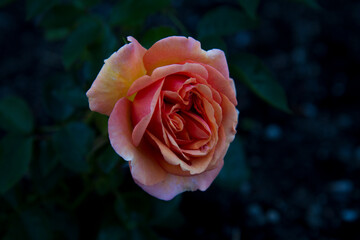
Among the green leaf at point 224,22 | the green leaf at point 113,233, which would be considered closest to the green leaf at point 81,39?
the green leaf at point 224,22

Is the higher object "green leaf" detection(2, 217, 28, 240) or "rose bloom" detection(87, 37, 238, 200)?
"rose bloom" detection(87, 37, 238, 200)

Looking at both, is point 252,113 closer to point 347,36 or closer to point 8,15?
point 347,36

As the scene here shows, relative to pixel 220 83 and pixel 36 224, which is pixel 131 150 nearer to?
pixel 220 83

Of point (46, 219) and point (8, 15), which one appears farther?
point (8, 15)

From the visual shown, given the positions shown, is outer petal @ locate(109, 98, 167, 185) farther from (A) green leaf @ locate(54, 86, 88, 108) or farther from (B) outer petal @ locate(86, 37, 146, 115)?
(A) green leaf @ locate(54, 86, 88, 108)

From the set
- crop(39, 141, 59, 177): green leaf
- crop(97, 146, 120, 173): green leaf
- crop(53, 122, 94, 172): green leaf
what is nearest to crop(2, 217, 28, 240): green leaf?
crop(39, 141, 59, 177): green leaf

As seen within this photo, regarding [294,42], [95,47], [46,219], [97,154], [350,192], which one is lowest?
[350,192]

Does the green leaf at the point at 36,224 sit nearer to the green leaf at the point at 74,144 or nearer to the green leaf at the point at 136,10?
the green leaf at the point at 74,144

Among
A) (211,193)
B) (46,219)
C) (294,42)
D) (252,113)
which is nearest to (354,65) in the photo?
(294,42)
